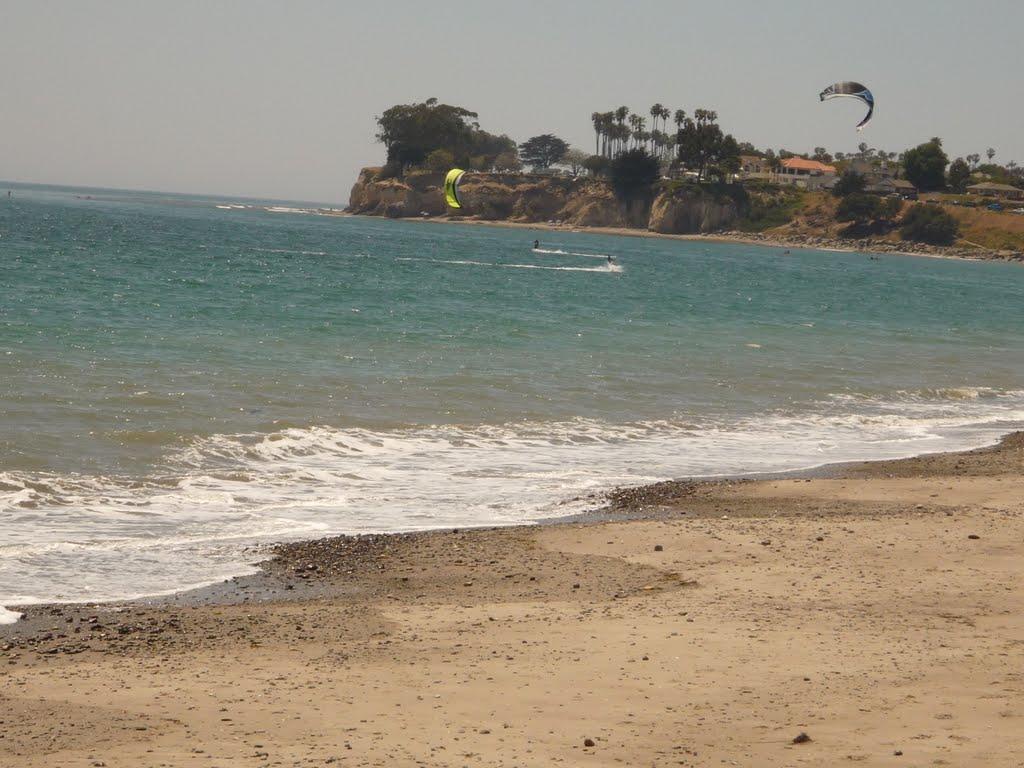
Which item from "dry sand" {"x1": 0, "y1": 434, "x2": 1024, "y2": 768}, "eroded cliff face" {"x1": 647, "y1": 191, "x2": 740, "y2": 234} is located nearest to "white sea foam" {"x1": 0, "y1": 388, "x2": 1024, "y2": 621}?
"dry sand" {"x1": 0, "y1": 434, "x2": 1024, "y2": 768}

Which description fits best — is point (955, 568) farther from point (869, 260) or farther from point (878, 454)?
point (869, 260)

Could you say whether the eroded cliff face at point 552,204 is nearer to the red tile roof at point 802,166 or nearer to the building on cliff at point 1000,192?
the red tile roof at point 802,166

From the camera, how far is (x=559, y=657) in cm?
859

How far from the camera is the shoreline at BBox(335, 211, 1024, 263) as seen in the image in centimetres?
14600

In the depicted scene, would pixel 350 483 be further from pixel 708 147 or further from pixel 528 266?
pixel 708 147

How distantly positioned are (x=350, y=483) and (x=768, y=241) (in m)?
150

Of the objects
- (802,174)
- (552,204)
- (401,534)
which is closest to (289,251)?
(401,534)

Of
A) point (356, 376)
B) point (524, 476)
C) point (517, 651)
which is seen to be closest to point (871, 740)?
point (517, 651)

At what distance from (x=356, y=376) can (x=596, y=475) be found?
8.92 m

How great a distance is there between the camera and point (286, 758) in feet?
22.2

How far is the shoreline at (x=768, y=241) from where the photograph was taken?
146m

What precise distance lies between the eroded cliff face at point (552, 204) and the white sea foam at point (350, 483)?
149 meters

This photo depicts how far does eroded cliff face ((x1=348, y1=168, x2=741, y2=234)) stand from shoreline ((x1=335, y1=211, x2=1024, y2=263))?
1.41 meters

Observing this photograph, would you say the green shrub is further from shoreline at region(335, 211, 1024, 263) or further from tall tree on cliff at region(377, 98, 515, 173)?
tall tree on cliff at region(377, 98, 515, 173)
